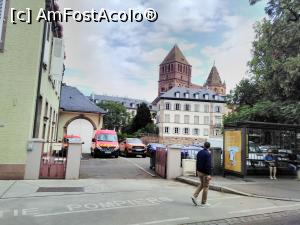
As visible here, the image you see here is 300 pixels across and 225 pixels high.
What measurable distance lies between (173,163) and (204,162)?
19.7 ft

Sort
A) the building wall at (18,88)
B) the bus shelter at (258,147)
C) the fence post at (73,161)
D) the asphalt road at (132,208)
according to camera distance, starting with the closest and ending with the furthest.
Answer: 1. the asphalt road at (132,208)
2. the building wall at (18,88)
3. the fence post at (73,161)
4. the bus shelter at (258,147)

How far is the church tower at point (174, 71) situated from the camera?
129500mm

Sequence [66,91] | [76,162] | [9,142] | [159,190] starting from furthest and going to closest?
[66,91]
[76,162]
[9,142]
[159,190]

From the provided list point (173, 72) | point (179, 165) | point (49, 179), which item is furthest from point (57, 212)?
point (173, 72)

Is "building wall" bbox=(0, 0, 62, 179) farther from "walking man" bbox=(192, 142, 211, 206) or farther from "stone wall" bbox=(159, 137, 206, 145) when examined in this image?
"stone wall" bbox=(159, 137, 206, 145)

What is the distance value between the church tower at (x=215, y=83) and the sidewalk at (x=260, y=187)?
10217cm

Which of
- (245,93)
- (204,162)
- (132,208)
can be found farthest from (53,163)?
(245,93)

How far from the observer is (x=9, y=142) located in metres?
12.4

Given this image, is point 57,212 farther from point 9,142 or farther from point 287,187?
point 287,187

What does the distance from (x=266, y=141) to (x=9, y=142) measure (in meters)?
11.9

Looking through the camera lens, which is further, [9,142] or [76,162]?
[76,162]

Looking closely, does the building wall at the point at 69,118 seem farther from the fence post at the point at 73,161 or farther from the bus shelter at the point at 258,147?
the bus shelter at the point at 258,147

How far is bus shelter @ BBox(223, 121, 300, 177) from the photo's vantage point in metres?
14.4

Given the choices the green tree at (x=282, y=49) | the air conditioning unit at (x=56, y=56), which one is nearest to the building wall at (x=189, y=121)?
the green tree at (x=282, y=49)
